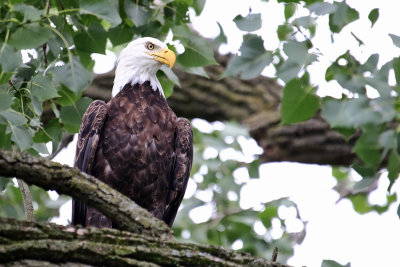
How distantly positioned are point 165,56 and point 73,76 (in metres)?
2.18

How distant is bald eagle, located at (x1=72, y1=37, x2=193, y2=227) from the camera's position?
5.04 m

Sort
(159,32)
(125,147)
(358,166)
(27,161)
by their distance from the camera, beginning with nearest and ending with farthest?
(27,161) < (358,166) < (159,32) < (125,147)

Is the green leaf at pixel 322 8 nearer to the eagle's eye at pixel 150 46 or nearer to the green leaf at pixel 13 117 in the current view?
the green leaf at pixel 13 117

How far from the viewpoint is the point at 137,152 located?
5.03 m

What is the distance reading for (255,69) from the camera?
338 cm

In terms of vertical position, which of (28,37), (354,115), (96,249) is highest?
(28,37)

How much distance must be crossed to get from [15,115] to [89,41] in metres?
0.88

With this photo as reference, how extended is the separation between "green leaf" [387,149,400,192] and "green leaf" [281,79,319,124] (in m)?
0.59

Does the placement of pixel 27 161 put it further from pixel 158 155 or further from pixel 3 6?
pixel 158 155

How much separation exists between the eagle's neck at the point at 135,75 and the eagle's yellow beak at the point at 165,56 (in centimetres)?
16

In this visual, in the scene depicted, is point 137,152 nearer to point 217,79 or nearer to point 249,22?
point 217,79

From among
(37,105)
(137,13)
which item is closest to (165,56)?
(137,13)

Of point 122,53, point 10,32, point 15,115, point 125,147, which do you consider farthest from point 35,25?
point 122,53

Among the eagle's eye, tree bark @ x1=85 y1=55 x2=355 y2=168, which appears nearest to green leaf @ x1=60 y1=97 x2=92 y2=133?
the eagle's eye
